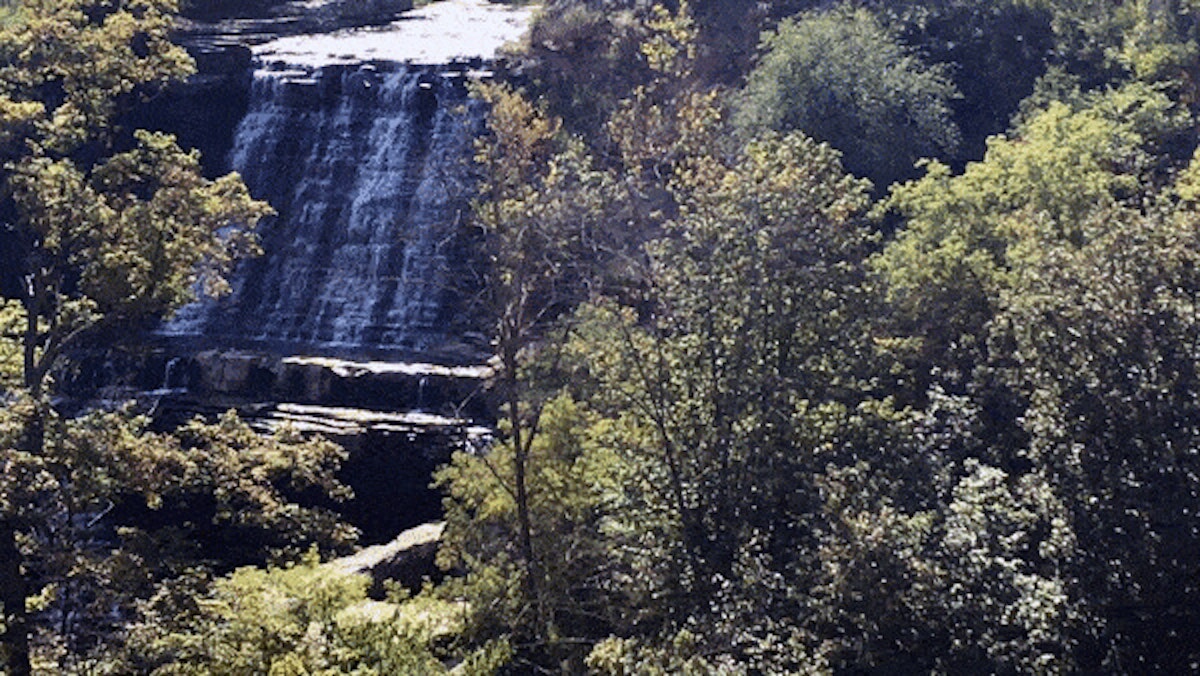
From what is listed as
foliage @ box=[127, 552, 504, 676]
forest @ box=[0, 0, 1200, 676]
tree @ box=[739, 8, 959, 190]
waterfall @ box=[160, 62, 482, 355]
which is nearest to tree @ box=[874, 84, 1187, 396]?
forest @ box=[0, 0, 1200, 676]

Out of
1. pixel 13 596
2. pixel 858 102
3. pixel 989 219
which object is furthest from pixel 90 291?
pixel 858 102

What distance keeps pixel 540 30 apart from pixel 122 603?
1070 inches

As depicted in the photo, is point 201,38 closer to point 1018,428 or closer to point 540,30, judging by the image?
point 540,30

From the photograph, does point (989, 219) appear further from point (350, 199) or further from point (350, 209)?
point (350, 199)

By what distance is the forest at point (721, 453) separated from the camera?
13.6 metres

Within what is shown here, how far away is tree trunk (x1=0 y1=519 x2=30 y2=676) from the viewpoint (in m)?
12.9

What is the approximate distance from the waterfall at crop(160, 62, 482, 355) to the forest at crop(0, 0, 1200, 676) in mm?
9308

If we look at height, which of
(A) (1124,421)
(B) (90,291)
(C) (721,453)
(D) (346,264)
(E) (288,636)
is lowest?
(D) (346,264)

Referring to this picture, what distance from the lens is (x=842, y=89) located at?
99.1 ft

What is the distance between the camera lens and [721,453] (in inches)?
659

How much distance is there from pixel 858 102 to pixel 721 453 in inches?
627

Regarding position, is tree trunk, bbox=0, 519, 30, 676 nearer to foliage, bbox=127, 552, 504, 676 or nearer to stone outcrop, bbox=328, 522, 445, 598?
foliage, bbox=127, 552, 504, 676

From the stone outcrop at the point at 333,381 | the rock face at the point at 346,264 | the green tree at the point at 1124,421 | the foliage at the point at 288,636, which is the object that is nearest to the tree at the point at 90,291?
the foliage at the point at 288,636

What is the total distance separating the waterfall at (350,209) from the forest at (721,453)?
931 centimetres
